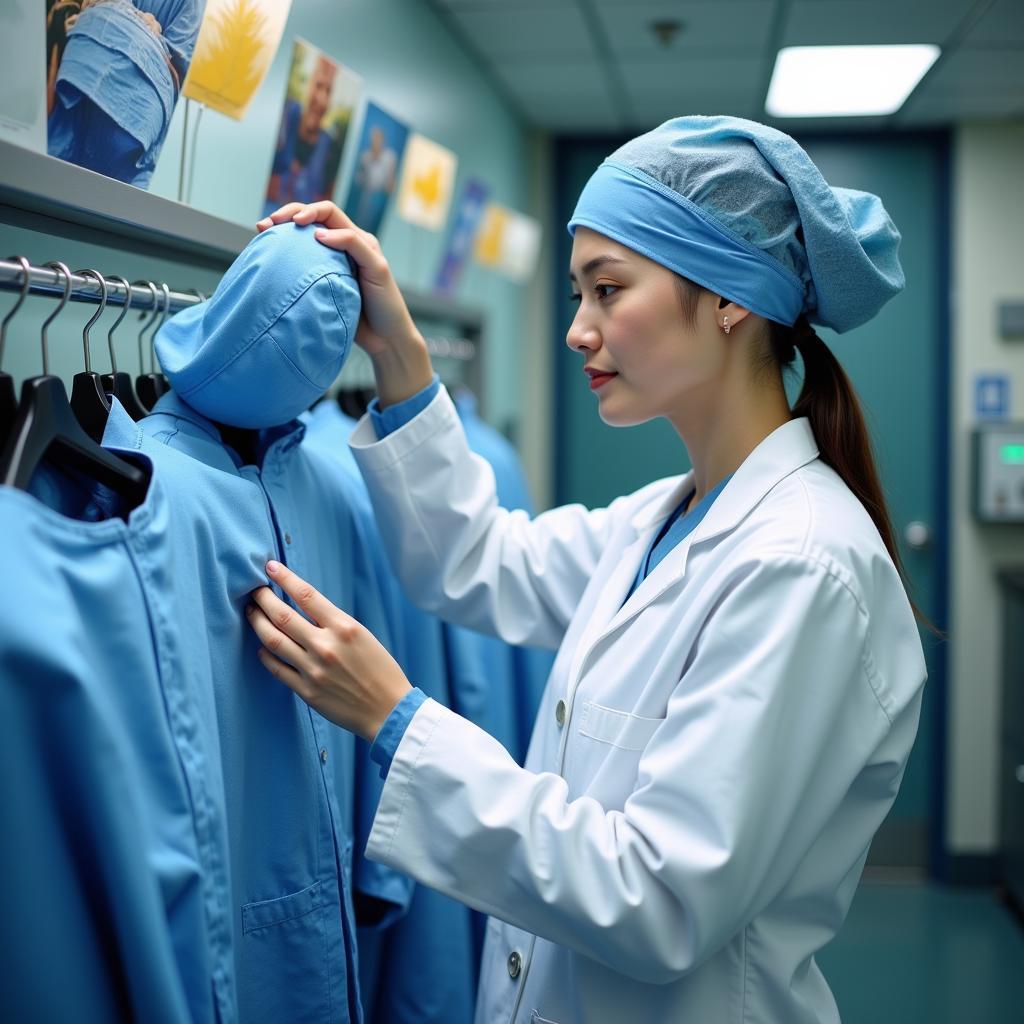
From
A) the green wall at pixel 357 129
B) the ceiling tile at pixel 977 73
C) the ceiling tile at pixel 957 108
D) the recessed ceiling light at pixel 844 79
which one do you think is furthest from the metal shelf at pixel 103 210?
the ceiling tile at pixel 957 108

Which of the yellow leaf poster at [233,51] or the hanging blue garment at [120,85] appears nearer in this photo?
the hanging blue garment at [120,85]

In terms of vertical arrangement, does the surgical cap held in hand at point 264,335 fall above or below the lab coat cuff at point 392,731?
above

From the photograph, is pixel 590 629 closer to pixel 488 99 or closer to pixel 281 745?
pixel 281 745

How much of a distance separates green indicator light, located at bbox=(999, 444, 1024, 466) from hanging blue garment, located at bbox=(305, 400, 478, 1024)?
8.26ft

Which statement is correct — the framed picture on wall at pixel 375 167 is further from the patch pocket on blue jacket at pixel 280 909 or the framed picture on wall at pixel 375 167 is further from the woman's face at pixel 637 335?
the patch pocket on blue jacket at pixel 280 909

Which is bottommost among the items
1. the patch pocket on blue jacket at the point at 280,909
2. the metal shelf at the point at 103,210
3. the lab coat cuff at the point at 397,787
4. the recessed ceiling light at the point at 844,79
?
the patch pocket on blue jacket at the point at 280,909

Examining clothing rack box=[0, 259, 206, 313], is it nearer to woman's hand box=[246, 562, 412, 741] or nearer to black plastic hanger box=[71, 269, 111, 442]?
black plastic hanger box=[71, 269, 111, 442]

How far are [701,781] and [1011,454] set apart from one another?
2841 millimetres

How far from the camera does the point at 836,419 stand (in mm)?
1157

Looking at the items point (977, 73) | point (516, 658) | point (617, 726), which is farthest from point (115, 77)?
point (977, 73)

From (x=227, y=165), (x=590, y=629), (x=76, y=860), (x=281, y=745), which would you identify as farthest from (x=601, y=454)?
(x=76, y=860)

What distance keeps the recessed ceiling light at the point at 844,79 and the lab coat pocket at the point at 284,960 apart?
8.20 ft

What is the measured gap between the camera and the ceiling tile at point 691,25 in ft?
7.88

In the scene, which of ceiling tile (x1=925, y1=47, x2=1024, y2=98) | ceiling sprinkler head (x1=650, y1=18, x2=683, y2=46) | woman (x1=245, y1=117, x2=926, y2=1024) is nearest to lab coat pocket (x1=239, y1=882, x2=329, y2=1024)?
woman (x1=245, y1=117, x2=926, y2=1024)
